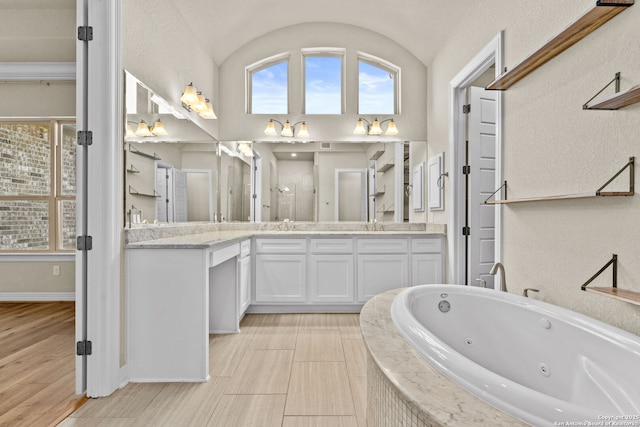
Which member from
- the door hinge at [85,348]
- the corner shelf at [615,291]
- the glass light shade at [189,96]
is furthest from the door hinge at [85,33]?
the corner shelf at [615,291]

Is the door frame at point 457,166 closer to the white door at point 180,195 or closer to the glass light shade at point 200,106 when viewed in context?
the glass light shade at point 200,106

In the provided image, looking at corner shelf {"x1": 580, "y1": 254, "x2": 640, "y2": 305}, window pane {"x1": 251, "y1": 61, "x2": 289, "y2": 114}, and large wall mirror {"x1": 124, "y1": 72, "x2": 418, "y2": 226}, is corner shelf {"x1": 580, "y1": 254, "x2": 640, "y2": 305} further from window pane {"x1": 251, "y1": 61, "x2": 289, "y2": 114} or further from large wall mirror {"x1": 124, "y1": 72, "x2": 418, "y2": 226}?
window pane {"x1": 251, "y1": 61, "x2": 289, "y2": 114}

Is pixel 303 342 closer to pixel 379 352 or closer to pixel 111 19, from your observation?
pixel 379 352

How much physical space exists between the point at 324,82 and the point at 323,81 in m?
0.02

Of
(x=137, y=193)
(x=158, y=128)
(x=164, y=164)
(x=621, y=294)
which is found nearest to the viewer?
(x=621, y=294)

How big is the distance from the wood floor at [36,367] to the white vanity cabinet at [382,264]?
252cm

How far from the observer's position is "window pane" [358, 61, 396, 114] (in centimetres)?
421

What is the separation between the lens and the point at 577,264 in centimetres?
168

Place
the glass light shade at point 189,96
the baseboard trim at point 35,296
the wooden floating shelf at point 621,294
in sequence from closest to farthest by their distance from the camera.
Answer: the wooden floating shelf at point 621,294 < the glass light shade at point 189,96 < the baseboard trim at point 35,296

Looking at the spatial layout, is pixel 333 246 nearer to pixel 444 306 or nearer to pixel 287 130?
pixel 287 130

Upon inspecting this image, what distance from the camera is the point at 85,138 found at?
6.51 feet

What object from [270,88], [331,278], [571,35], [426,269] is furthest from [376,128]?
[571,35]

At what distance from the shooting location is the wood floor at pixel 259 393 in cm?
175

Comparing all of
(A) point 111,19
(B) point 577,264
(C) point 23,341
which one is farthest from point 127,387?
(B) point 577,264
